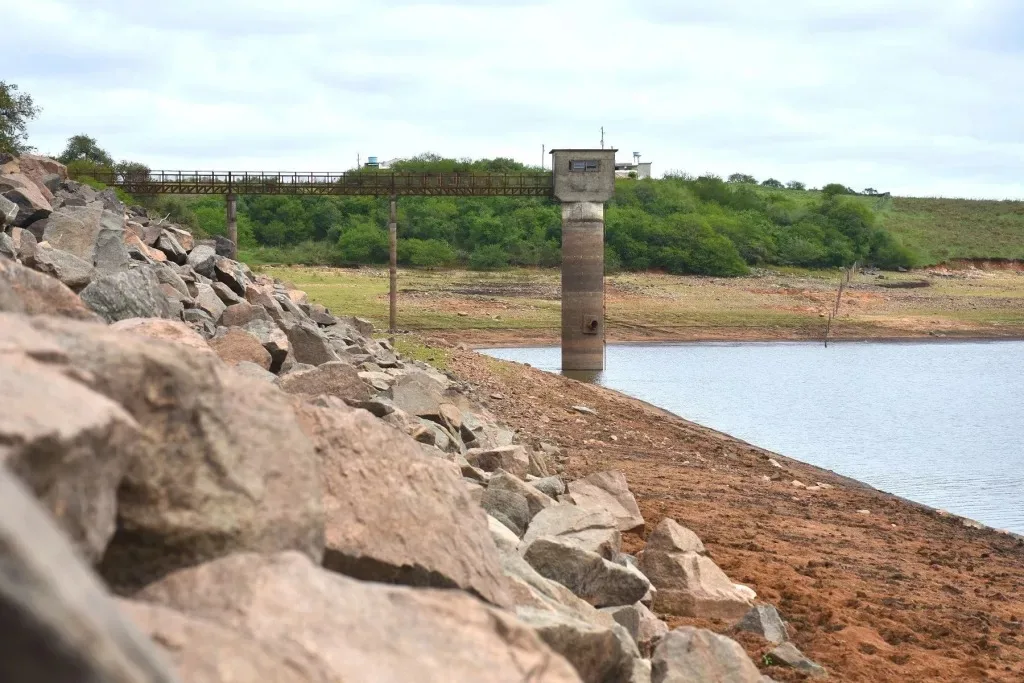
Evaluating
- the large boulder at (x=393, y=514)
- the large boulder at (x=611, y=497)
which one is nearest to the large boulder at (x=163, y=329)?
the large boulder at (x=393, y=514)

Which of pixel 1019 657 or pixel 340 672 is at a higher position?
pixel 340 672

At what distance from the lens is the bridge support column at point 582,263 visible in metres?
44.1

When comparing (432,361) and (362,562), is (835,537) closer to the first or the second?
(362,562)

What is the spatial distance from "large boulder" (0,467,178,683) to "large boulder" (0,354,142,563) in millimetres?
560

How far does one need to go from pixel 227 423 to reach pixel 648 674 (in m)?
3.15

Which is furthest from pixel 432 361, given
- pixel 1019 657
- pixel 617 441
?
pixel 1019 657

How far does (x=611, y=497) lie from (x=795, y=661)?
473cm

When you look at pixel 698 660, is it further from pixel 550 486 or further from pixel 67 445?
pixel 550 486

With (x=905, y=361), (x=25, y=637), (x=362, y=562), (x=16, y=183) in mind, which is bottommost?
(x=905, y=361)

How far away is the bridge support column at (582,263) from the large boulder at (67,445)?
133 ft

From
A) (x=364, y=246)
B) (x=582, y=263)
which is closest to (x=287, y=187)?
(x=582, y=263)

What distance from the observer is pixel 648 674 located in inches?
263

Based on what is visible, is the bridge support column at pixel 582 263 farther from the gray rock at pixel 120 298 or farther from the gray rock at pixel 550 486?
the gray rock at pixel 120 298

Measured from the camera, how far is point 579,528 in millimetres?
9812
